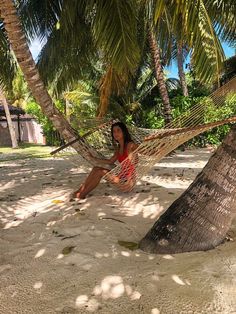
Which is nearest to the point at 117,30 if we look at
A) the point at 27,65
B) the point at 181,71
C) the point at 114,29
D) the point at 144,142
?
the point at 114,29

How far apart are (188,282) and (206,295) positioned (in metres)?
0.13

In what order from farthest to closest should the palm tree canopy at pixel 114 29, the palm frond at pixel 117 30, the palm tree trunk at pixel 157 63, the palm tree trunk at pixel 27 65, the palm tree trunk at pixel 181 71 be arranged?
the palm tree trunk at pixel 181 71
the palm tree trunk at pixel 157 63
the palm frond at pixel 117 30
the palm tree canopy at pixel 114 29
the palm tree trunk at pixel 27 65

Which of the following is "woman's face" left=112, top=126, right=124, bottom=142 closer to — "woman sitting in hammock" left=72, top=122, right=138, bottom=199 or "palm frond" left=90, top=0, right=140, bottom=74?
"woman sitting in hammock" left=72, top=122, right=138, bottom=199

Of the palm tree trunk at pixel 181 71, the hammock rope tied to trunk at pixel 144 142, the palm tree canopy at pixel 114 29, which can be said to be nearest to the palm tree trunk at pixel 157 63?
the palm tree canopy at pixel 114 29

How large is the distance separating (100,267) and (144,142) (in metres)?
0.96

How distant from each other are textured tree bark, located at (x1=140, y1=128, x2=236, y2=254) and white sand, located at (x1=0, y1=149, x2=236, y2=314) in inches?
3.0

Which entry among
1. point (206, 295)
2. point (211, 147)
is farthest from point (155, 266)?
point (211, 147)

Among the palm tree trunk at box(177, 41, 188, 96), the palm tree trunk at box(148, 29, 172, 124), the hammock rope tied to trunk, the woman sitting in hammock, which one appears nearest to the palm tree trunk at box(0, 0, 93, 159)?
the hammock rope tied to trunk

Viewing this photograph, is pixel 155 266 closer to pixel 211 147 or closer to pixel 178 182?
pixel 178 182

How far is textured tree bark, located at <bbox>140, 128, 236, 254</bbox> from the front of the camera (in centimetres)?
228

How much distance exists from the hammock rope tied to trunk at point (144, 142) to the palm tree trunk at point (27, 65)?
0.21m

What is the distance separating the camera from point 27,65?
158 inches

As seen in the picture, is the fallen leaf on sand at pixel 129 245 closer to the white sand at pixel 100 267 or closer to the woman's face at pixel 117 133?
the white sand at pixel 100 267

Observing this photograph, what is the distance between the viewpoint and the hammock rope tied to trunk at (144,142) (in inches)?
99.6
